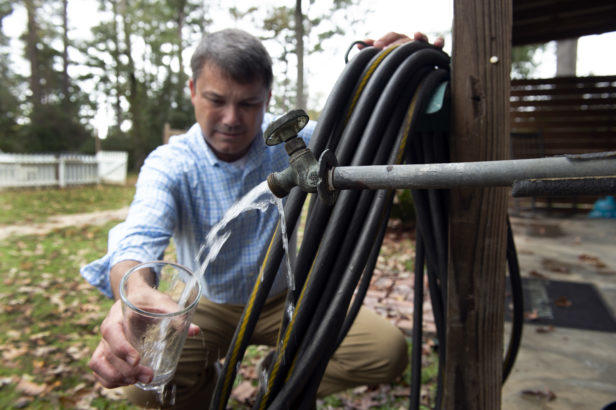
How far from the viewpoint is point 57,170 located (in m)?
14.1

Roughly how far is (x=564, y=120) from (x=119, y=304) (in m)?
Result: 9.13

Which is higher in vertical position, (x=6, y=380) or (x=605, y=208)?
(x=605, y=208)

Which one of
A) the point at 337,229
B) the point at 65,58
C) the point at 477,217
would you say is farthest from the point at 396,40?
the point at 65,58

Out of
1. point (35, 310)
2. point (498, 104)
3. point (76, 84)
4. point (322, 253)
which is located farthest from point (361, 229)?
point (76, 84)

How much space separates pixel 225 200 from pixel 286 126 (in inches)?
59.2

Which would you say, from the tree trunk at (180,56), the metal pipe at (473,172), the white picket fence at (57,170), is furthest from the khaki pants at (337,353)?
the tree trunk at (180,56)

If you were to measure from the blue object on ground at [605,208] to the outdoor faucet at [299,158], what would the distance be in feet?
27.3

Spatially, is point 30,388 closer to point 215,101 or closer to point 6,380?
point 6,380

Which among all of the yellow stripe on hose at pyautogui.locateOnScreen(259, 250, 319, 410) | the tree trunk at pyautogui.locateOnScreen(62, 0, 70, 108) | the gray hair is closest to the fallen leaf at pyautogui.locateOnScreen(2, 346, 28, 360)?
the gray hair

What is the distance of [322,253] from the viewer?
1067 millimetres

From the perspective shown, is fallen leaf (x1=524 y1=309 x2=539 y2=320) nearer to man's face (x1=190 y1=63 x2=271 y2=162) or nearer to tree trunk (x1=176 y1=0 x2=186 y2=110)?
man's face (x1=190 y1=63 x2=271 y2=162)

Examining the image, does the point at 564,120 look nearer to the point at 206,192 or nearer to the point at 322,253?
the point at 206,192

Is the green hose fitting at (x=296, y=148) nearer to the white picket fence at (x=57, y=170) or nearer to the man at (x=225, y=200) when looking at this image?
the man at (x=225, y=200)

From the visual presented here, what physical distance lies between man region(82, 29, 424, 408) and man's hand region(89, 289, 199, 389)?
91cm
